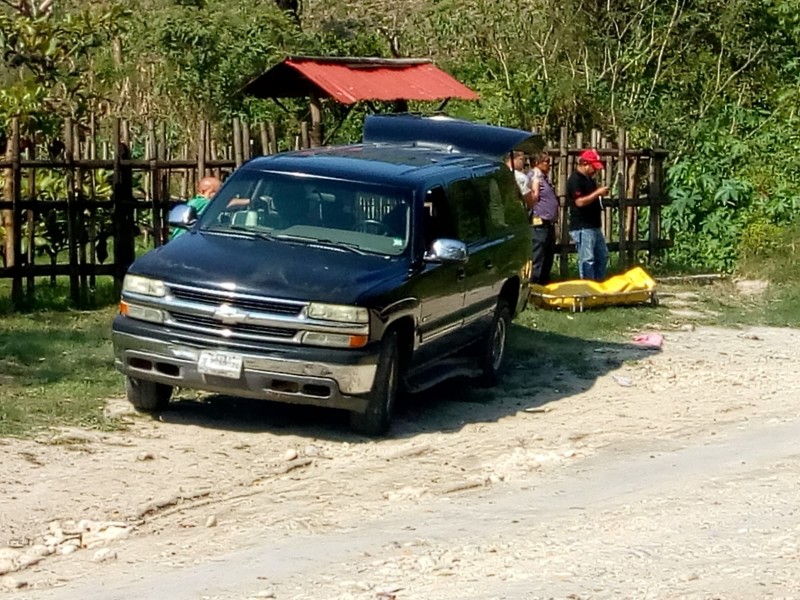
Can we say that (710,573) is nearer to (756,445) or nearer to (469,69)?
(756,445)

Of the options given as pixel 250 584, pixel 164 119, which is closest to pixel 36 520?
pixel 250 584

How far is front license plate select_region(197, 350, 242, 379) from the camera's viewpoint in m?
9.70

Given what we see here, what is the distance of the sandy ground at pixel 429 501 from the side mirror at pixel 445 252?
1.17 metres

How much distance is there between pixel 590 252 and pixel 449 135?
254 cm

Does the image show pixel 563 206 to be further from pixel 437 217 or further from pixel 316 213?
pixel 316 213

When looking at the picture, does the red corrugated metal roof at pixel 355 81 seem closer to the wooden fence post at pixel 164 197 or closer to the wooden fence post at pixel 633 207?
the wooden fence post at pixel 633 207

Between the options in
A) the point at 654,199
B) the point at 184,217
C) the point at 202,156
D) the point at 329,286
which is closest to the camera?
the point at 329,286

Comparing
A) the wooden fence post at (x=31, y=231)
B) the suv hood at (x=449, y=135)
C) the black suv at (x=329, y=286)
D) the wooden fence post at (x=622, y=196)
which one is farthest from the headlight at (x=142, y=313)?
the wooden fence post at (x=622, y=196)

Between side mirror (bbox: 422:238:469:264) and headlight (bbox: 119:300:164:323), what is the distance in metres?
1.88

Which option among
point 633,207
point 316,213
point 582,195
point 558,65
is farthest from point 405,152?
point 558,65

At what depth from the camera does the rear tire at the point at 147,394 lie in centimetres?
1038

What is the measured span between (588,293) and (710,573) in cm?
918

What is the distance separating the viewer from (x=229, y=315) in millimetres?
9719

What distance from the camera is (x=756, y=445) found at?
34.6 ft
